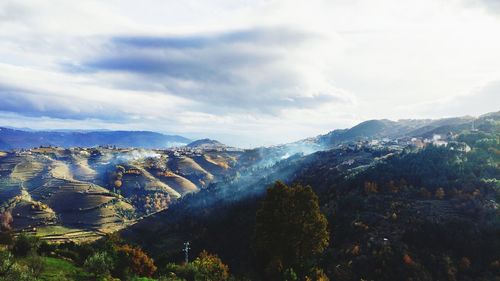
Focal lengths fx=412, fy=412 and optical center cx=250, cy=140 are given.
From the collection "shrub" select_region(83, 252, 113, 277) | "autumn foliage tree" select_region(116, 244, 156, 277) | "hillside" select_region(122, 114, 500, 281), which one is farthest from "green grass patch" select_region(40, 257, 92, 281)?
"hillside" select_region(122, 114, 500, 281)

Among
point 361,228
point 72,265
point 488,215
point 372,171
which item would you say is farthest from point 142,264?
point 372,171

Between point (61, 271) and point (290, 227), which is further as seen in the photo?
point (290, 227)

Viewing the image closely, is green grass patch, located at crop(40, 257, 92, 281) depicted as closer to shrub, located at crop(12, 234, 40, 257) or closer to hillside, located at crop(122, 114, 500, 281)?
shrub, located at crop(12, 234, 40, 257)

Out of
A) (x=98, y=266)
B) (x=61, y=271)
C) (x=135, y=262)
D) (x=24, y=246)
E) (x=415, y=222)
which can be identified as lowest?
(x=415, y=222)

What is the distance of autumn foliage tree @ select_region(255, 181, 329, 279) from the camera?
62562mm

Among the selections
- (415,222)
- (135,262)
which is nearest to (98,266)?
(135,262)

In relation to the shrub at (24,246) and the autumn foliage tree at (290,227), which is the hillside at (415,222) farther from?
the shrub at (24,246)

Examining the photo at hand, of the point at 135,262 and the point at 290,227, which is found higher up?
the point at 290,227

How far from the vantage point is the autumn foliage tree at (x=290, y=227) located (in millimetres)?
62562

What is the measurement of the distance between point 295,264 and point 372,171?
322ft

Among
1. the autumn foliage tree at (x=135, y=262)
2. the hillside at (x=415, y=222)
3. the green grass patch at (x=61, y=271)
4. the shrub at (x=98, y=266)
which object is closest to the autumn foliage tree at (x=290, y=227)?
the autumn foliage tree at (x=135, y=262)

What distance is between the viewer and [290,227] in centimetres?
6269

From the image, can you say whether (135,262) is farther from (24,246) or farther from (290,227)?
(290,227)

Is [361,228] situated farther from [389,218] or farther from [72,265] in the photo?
[72,265]
